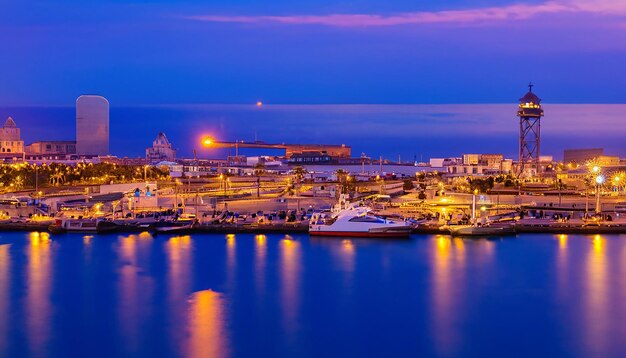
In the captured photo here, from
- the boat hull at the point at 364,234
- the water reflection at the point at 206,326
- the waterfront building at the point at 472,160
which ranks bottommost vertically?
the water reflection at the point at 206,326

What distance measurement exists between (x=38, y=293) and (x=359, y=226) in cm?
522

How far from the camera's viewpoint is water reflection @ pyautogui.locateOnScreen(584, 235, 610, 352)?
767 centimetres

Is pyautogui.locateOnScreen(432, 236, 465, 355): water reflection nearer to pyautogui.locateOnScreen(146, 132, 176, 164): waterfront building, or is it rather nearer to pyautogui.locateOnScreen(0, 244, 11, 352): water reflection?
pyautogui.locateOnScreen(0, 244, 11, 352): water reflection

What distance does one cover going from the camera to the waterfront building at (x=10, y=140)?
38.3m

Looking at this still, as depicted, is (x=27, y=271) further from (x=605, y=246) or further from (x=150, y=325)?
(x=605, y=246)

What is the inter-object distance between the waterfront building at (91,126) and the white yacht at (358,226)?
Answer: 29.7m

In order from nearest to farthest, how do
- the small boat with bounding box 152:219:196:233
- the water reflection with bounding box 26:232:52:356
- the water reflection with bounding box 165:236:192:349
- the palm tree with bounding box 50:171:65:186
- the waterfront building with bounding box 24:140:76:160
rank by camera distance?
the water reflection with bounding box 26:232:52:356 → the water reflection with bounding box 165:236:192:349 → the small boat with bounding box 152:219:196:233 → the palm tree with bounding box 50:171:65:186 → the waterfront building with bounding box 24:140:76:160

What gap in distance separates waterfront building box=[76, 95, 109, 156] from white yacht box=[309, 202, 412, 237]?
97.4 feet

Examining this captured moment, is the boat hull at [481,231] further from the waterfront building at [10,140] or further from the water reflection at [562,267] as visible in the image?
the waterfront building at [10,140]

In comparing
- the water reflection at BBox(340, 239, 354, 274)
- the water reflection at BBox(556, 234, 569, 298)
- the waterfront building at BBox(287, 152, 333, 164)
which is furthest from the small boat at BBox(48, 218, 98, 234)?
the waterfront building at BBox(287, 152, 333, 164)

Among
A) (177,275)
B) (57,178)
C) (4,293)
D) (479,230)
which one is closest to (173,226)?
(177,275)

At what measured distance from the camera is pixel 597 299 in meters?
9.06

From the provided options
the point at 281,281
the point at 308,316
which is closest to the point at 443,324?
the point at 308,316

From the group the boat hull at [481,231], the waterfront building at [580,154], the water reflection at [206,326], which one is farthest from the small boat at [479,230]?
the waterfront building at [580,154]
